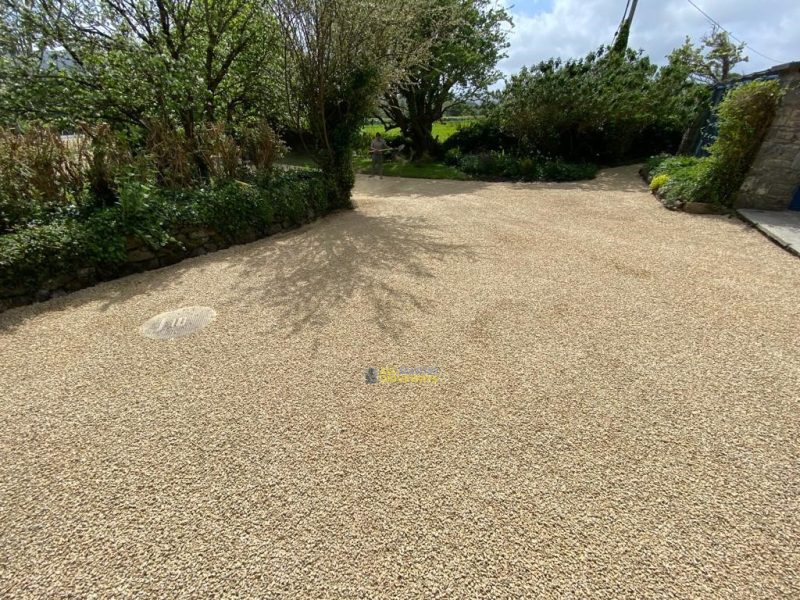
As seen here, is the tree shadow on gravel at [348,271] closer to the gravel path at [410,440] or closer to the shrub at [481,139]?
the gravel path at [410,440]

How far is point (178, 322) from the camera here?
348 centimetres

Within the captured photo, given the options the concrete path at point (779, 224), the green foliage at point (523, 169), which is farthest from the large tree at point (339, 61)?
the concrete path at point (779, 224)

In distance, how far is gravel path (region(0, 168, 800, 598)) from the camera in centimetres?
155

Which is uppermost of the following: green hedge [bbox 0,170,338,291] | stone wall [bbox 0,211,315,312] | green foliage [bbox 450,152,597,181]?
green foliage [bbox 450,152,597,181]

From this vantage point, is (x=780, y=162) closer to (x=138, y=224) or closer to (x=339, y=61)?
(x=339, y=61)

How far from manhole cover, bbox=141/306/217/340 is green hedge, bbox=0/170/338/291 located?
4.67 ft

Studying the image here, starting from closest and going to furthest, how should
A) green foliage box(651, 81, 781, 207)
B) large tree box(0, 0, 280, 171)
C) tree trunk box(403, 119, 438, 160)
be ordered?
large tree box(0, 0, 280, 171) < green foliage box(651, 81, 781, 207) < tree trunk box(403, 119, 438, 160)

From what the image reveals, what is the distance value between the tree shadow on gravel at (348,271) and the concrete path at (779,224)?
15.0ft

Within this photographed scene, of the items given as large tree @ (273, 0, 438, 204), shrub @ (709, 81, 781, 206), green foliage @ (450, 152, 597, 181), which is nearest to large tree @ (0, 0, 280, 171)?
large tree @ (273, 0, 438, 204)

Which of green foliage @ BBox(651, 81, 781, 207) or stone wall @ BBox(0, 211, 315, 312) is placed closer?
stone wall @ BBox(0, 211, 315, 312)

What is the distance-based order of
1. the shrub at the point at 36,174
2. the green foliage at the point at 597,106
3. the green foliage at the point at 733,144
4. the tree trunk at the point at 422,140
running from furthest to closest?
the tree trunk at the point at 422,140
the green foliage at the point at 597,106
the green foliage at the point at 733,144
the shrub at the point at 36,174

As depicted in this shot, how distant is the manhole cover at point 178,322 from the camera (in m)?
3.30

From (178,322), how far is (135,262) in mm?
1762

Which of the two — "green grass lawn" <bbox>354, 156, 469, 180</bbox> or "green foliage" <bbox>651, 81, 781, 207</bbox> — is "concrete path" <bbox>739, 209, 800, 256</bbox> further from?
"green grass lawn" <bbox>354, 156, 469, 180</bbox>
